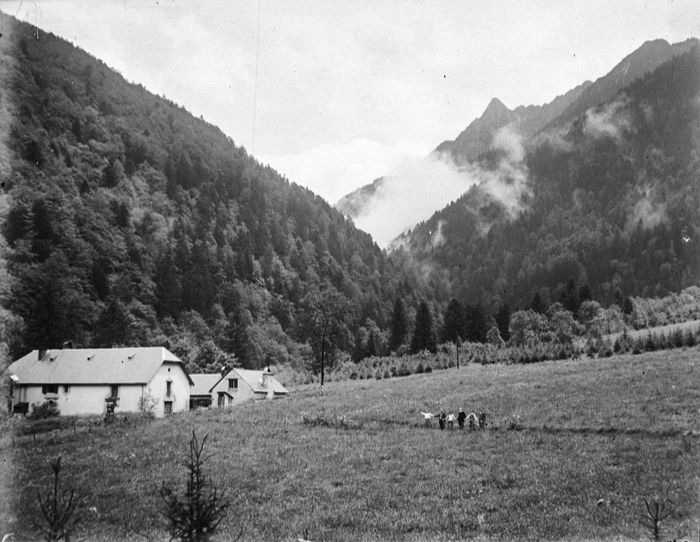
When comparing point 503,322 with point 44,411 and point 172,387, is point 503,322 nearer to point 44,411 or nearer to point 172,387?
point 172,387

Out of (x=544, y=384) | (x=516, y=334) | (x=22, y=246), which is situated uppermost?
(x=22, y=246)

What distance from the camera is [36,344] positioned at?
4491 inches

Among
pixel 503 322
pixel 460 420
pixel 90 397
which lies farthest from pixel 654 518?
pixel 503 322

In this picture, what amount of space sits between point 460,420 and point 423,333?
106079 mm

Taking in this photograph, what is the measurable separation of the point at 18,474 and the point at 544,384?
38687mm

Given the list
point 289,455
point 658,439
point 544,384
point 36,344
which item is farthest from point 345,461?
point 36,344

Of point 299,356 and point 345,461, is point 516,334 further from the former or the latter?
point 345,461

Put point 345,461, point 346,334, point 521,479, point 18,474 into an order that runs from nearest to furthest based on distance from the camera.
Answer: point 521,479 → point 345,461 → point 18,474 → point 346,334

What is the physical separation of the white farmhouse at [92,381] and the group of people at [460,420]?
133 feet

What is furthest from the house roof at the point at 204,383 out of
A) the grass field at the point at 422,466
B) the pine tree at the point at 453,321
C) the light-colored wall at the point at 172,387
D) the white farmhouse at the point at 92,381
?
the pine tree at the point at 453,321

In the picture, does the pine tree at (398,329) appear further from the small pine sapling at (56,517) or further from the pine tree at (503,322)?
the small pine sapling at (56,517)

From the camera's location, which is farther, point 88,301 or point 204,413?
point 88,301

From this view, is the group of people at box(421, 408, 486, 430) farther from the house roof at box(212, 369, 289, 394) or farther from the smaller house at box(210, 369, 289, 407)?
the house roof at box(212, 369, 289, 394)

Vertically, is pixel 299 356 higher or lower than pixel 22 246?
lower
